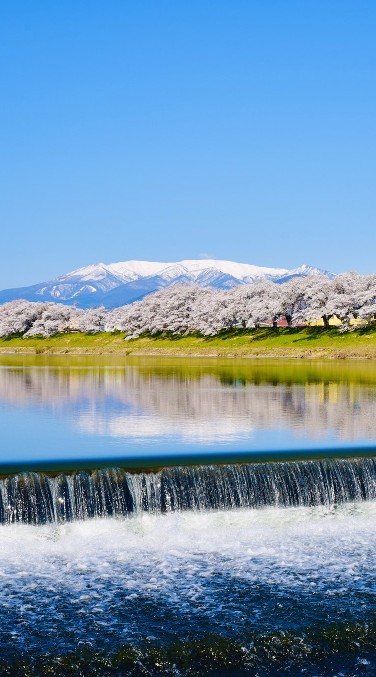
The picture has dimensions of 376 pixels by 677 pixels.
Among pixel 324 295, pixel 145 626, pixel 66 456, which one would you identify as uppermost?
pixel 324 295

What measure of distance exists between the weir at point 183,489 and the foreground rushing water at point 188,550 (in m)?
0.04

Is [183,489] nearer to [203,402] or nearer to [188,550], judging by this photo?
[188,550]

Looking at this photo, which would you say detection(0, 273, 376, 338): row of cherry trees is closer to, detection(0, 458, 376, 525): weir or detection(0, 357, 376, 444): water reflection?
detection(0, 357, 376, 444): water reflection

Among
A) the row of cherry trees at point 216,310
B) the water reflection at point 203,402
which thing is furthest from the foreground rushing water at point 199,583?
the row of cherry trees at point 216,310

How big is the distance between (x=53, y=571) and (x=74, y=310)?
137658 millimetres

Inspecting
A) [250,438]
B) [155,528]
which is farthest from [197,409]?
[155,528]

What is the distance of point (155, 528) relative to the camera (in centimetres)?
1858

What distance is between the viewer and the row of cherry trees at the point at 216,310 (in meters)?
101

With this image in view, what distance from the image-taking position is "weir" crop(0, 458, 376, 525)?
18453mm

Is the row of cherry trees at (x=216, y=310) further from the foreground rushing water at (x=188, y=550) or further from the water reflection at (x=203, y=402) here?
the foreground rushing water at (x=188, y=550)

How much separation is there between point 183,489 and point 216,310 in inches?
3926

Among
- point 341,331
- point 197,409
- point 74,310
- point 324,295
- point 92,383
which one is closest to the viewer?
point 197,409

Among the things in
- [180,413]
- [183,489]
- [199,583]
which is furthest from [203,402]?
[199,583]

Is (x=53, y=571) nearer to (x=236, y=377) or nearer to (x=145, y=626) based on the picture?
(x=145, y=626)
